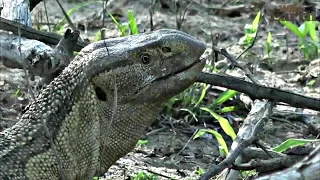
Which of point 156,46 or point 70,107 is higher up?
point 156,46

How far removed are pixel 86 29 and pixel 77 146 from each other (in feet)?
13.2

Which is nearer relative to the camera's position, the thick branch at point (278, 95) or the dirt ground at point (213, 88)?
the thick branch at point (278, 95)

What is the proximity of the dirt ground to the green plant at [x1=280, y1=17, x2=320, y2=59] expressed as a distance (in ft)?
0.44

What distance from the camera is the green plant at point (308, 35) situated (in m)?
6.88

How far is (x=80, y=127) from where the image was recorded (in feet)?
12.6

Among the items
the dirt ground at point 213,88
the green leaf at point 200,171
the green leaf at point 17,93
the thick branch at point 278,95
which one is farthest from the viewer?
the green leaf at point 17,93

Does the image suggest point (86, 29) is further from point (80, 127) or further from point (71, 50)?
point (80, 127)

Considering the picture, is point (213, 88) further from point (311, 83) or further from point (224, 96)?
point (311, 83)

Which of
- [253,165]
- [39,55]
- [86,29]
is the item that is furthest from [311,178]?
[86,29]

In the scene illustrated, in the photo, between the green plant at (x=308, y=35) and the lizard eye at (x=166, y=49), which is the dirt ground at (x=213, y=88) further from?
the lizard eye at (x=166, y=49)

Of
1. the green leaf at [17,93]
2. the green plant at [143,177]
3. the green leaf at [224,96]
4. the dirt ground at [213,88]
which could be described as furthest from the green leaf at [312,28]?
the green plant at [143,177]

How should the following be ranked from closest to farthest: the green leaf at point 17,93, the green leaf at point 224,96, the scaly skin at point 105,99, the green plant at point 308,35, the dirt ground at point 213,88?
the scaly skin at point 105,99 < the dirt ground at point 213,88 < the green leaf at point 224,96 < the green leaf at point 17,93 < the green plant at point 308,35

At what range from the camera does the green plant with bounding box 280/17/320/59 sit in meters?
6.88

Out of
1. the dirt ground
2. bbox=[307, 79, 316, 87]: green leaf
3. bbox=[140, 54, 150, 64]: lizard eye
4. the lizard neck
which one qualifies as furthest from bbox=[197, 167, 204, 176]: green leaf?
bbox=[307, 79, 316, 87]: green leaf
